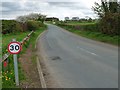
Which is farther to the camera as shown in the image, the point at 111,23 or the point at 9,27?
the point at 9,27

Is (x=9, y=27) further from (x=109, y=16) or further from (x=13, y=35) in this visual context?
(x=109, y=16)

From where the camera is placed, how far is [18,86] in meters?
10.8

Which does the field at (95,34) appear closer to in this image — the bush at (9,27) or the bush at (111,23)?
the bush at (111,23)

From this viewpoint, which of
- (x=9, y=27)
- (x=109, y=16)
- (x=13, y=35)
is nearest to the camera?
(x=109, y=16)

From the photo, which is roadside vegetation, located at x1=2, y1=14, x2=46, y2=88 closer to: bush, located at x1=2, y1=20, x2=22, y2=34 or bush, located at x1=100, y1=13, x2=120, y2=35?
bush, located at x1=2, y1=20, x2=22, y2=34

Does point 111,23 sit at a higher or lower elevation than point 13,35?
higher

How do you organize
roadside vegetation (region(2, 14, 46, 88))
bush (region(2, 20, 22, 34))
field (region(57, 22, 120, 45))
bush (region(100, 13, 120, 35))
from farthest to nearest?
bush (region(2, 20, 22, 34)) < bush (region(100, 13, 120, 35)) < field (region(57, 22, 120, 45)) < roadside vegetation (region(2, 14, 46, 88))

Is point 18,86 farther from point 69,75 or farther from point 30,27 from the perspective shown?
point 30,27

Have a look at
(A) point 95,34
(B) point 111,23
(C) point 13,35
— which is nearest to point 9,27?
(C) point 13,35

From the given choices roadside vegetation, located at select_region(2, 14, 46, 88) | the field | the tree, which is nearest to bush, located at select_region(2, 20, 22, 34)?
roadside vegetation, located at select_region(2, 14, 46, 88)

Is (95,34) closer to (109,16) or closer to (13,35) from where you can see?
(109,16)

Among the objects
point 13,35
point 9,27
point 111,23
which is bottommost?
point 13,35

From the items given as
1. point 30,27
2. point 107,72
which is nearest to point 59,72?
point 107,72

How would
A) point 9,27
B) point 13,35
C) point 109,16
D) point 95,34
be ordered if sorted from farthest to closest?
point 9,27
point 13,35
point 95,34
point 109,16
